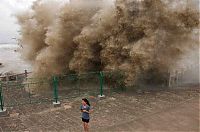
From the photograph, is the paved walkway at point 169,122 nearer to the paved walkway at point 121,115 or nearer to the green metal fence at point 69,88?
the paved walkway at point 121,115

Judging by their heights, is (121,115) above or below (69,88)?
below

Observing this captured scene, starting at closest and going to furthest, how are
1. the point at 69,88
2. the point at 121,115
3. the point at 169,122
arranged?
the point at 169,122 → the point at 121,115 → the point at 69,88

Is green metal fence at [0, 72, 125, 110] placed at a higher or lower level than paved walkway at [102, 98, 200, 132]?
higher

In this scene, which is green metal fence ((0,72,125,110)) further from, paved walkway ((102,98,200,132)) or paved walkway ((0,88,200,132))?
paved walkway ((102,98,200,132))

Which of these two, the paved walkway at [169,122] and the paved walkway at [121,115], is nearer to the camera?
the paved walkway at [169,122]

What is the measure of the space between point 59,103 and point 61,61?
186 inches

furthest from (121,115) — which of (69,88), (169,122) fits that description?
(69,88)

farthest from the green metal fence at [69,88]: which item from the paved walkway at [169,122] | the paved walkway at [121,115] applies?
the paved walkway at [169,122]

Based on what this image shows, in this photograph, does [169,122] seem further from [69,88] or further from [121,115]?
[69,88]

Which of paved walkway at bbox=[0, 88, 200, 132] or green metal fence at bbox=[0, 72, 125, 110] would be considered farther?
green metal fence at bbox=[0, 72, 125, 110]

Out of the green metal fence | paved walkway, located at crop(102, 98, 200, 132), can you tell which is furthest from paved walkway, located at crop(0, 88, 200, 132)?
the green metal fence

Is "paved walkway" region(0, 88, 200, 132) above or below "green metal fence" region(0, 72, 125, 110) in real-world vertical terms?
below

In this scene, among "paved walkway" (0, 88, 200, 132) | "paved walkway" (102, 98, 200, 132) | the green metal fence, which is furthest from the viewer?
the green metal fence

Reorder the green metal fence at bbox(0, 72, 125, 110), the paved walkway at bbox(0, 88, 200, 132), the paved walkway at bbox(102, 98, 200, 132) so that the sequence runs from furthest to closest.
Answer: the green metal fence at bbox(0, 72, 125, 110) < the paved walkway at bbox(0, 88, 200, 132) < the paved walkway at bbox(102, 98, 200, 132)
